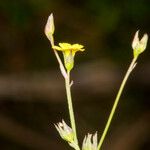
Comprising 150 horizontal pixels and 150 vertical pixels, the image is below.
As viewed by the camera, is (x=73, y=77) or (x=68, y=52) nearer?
(x=68, y=52)

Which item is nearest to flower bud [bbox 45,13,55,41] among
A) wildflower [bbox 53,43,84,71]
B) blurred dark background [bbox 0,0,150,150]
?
wildflower [bbox 53,43,84,71]

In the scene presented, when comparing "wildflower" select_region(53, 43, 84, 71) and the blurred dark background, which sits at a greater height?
the blurred dark background

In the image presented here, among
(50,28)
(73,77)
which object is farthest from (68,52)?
(73,77)

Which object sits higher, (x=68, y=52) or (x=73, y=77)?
(x=73, y=77)

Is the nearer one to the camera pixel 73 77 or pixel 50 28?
pixel 50 28

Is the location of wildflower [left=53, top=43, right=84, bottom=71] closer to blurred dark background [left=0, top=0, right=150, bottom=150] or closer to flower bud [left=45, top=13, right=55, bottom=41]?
flower bud [left=45, top=13, right=55, bottom=41]

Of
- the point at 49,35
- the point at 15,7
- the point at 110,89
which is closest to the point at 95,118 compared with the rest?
the point at 110,89

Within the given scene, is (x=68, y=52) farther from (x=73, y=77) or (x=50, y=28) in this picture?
(x=73, y=77)

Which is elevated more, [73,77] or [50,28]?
[73,77]
